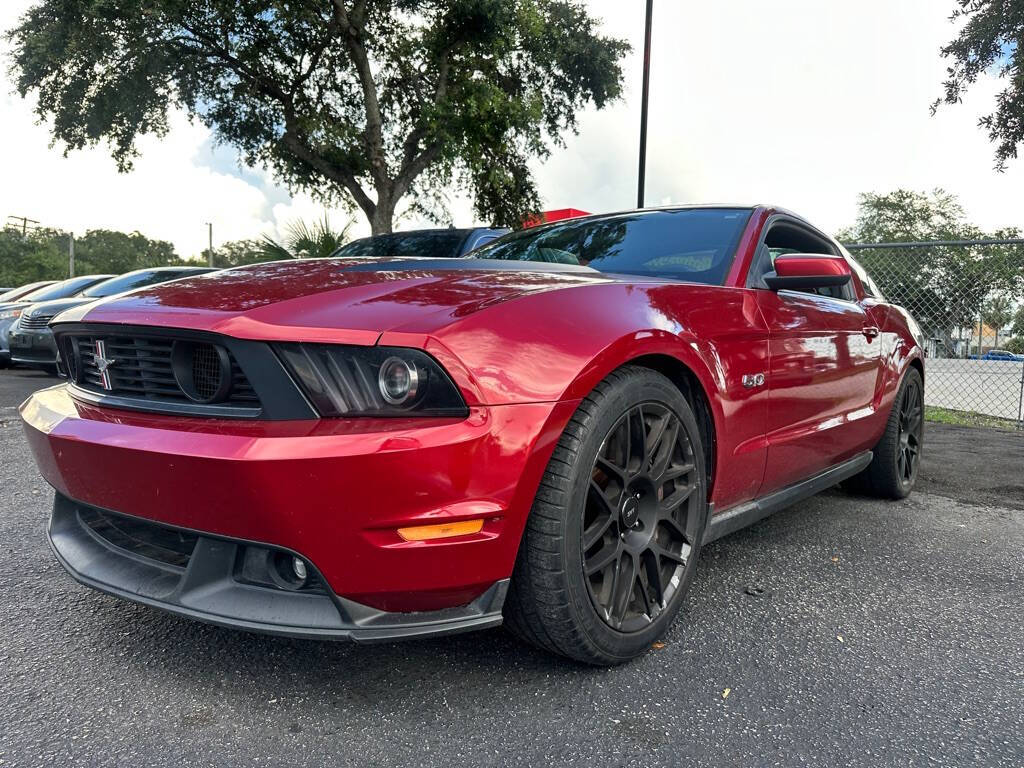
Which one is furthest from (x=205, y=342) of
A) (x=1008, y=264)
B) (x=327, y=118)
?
(x=327, y=118)

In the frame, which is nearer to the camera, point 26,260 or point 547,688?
point 547,688

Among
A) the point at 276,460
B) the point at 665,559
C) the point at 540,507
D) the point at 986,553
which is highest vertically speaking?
the point at 276,460

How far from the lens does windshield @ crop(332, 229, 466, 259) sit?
22.6 feet

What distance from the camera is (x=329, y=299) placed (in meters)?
1.71

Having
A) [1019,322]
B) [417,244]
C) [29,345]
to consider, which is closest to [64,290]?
[29,345]

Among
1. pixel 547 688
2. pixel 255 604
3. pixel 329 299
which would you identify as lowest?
pixel 547 688

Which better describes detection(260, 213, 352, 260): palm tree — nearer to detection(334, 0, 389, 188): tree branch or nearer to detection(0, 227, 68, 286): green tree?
detection(334, 0, 389, 188): tree branch

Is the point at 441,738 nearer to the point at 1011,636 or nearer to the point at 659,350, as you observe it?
the point at 659,350

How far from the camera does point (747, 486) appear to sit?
2.42 meters

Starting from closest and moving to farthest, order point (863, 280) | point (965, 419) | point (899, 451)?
point (863, 280) < point (899, 451) < point (965, 419)

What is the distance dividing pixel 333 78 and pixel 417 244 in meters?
9.07

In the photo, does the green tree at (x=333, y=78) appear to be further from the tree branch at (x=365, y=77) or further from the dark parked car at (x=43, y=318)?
the dark parked car at (x=43, y=318)

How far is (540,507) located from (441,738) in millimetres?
530

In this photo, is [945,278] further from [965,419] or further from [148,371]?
[148,371]
